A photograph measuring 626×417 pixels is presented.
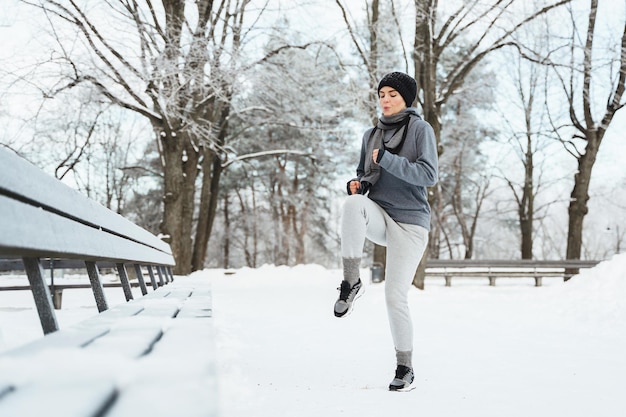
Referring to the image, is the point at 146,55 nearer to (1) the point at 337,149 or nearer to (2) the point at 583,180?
(2) the point at 583,180

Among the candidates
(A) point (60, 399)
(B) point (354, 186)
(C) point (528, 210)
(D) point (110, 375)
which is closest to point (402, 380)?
A: (B) point (354, 186)

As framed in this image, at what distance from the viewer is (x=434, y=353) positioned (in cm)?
480

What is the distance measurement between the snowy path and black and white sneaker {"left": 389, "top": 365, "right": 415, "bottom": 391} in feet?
0.17

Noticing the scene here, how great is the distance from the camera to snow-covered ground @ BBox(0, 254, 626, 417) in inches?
117

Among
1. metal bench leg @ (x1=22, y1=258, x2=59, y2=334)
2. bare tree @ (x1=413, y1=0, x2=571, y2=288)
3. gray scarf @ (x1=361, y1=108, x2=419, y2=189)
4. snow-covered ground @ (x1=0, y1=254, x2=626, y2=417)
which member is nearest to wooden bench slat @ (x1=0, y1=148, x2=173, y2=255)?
metal bench leg @ (x1=22, y1=258, x2=59, y2=334)

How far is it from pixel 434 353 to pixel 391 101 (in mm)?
2417

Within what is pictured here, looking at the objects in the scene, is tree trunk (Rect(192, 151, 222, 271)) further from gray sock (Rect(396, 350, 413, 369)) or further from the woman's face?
gray sock (Rect(396, 350, 413, 369))

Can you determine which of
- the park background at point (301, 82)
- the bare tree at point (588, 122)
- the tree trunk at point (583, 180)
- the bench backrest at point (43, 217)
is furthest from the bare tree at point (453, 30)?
the bench backrest at point (43, 217)

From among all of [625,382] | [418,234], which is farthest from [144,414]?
[625,382]

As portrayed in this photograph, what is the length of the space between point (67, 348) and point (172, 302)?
1755 mm

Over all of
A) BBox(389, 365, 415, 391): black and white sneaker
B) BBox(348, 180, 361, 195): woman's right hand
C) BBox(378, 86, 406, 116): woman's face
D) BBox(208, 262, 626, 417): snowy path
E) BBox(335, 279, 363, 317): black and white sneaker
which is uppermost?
BBox(378, 86, 406, 116): woman's face

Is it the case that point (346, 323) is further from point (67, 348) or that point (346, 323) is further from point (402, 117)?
point (67, 348)

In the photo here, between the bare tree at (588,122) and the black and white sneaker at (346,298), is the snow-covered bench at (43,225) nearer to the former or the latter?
the black and white sneaker at (346,298)

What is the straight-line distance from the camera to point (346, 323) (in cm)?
702
